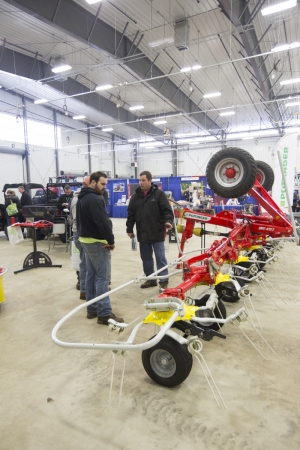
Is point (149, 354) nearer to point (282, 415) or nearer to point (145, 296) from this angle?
point (282, 415)

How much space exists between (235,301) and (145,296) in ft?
3.86

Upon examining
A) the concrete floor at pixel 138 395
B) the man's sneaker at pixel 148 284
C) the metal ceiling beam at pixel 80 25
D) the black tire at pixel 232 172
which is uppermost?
the metal ceiling beam at pixel 80 25

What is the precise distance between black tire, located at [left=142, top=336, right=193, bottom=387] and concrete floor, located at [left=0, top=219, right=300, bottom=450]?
83mm

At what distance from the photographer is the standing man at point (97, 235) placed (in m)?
2.91

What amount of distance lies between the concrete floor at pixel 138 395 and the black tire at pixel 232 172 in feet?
5.48

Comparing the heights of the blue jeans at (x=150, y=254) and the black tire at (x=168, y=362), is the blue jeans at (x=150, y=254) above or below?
above

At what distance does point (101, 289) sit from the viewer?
301cm

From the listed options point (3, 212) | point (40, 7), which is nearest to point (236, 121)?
point (40, 7)

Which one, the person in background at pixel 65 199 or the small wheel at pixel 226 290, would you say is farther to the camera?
the person in background at pixel 65 199

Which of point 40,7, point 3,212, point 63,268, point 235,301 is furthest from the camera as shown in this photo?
point 3,212

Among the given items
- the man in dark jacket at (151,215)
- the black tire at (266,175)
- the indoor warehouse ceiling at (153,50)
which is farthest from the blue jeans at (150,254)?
the indoor warehouse ceiling at (153,50)

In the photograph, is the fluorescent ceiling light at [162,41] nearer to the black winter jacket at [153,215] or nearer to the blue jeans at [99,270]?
the black winter jacket at [153,215]

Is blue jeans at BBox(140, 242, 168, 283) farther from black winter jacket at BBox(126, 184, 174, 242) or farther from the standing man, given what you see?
the standing man

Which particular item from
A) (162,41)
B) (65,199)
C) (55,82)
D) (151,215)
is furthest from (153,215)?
(55,82)
